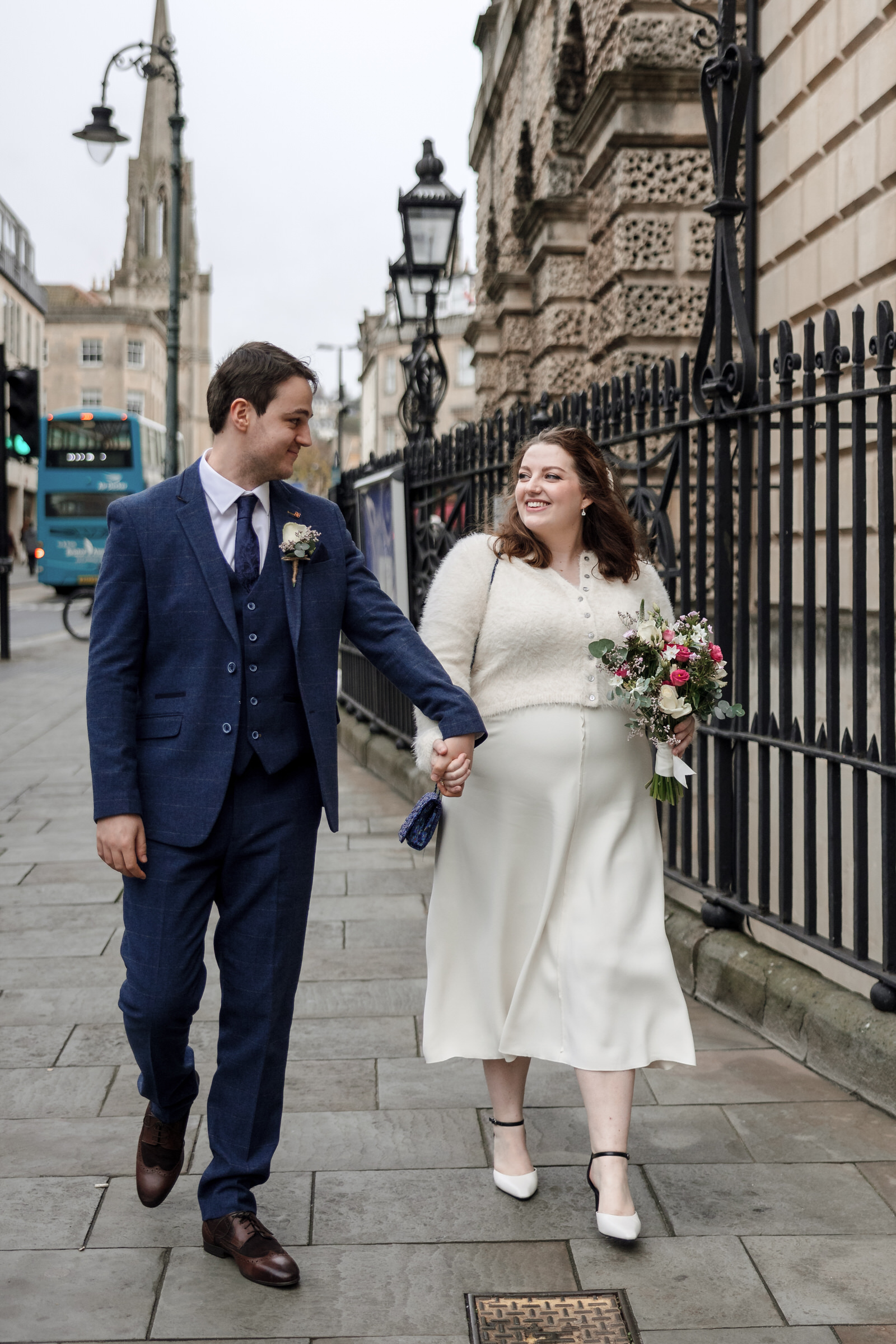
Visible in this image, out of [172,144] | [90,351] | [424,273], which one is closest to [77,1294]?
[424,273]

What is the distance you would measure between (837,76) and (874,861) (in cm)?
423

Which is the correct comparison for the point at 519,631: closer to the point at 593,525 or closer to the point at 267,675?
the point at 593,525

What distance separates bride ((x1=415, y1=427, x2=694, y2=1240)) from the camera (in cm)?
340

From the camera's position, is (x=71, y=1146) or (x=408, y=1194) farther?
(x=71, y=1146)

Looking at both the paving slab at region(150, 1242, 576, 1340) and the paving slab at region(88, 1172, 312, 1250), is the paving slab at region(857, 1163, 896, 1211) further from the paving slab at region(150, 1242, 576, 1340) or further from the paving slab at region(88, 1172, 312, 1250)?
the paving slab at region(88, 1172, 312, 1250)

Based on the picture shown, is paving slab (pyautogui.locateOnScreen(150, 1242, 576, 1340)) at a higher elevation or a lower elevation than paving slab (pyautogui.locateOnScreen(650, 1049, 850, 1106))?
lower

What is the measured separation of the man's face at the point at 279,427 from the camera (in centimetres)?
303

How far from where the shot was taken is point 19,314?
64125 millimetres

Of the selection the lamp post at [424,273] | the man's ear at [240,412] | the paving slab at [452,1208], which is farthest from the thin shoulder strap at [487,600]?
the lamp post at [424,273]

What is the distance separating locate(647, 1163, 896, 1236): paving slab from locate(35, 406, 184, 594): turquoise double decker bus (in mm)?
31873

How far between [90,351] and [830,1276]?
272 ft

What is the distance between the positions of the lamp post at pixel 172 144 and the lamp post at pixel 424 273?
332 inches

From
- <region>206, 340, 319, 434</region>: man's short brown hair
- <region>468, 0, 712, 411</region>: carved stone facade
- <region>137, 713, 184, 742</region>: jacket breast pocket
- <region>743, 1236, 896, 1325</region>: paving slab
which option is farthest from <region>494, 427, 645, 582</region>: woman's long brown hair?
<region>468, 0, 712, 411</region>: carved stone facade

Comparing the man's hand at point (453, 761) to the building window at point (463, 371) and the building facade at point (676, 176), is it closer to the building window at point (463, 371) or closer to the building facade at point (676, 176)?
the building facade at point (676, 176)
